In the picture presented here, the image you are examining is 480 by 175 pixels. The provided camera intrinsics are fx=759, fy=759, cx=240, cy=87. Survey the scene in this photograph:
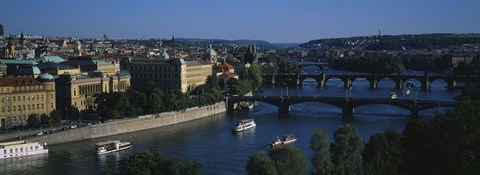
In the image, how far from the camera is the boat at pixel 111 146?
111ft

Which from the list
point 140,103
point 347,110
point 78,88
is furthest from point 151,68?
point 347,110

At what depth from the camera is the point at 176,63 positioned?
59281 mm

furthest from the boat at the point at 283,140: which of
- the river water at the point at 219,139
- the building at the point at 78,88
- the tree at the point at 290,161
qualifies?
the building at the point at 78,88

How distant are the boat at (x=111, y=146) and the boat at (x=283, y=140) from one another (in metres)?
6.77

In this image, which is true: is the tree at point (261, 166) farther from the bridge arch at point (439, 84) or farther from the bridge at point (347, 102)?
the bridge arch at point (439, 84)

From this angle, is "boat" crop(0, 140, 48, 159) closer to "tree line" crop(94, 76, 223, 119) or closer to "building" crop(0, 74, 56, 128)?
"building" crop(0, 74, 56, 128)

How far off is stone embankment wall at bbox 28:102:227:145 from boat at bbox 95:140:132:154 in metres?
2.78

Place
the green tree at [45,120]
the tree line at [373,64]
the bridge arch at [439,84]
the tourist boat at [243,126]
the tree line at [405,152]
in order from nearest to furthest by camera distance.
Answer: the tree line at [405,152] → the green tree at [45,120] → the tourist boat at [243,126] → the bridge arch at [439,84] → the tree line at [373,64]

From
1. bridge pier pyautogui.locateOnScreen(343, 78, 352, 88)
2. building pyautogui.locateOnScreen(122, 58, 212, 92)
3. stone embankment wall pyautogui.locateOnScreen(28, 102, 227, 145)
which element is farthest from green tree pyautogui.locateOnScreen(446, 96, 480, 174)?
bridge pier pyautogui.locateOnScreen(343, 78, 352, 88)

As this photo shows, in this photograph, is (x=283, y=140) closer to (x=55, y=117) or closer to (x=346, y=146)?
(x=346, y=146)

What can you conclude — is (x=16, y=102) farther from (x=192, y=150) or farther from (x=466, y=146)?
(x=466, y=146)

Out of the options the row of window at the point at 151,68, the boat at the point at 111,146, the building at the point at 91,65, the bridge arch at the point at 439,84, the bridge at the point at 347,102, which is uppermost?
the building at the point at 91,65

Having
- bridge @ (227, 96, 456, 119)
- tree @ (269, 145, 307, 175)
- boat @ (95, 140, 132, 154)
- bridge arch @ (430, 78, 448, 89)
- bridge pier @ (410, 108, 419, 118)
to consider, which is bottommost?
bridge arch @ (430, 78, 448, 89)

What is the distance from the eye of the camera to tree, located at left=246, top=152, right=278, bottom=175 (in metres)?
21.7
